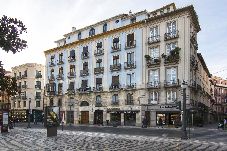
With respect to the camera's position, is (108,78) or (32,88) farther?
(32,88)

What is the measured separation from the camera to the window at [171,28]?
139ft

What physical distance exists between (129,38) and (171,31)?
7.70 metres

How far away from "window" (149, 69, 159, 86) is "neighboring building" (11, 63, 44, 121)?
38.0 m

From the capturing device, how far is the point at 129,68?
47.0 meters

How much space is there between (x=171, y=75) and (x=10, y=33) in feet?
122

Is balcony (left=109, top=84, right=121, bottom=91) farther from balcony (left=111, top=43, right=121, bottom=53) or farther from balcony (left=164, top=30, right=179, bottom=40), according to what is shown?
balcony (left=164, top=30, right=179, bottom=40)

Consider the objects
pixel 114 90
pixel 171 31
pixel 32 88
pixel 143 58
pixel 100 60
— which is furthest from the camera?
pixel 32 88

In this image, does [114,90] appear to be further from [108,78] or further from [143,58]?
[143,58]

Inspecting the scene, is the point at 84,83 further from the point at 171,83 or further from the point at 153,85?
the point at 171,83

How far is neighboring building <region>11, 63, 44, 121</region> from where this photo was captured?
2889 inches

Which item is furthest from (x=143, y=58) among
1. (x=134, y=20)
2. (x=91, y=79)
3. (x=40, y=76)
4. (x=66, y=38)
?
(x=40, y=76)

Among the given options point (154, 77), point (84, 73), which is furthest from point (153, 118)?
point (84, 73)

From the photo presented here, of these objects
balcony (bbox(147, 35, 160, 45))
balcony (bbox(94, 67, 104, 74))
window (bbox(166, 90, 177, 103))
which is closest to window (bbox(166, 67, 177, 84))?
window (bbox(166, 90, 177, 103))

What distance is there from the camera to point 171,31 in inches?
1681
